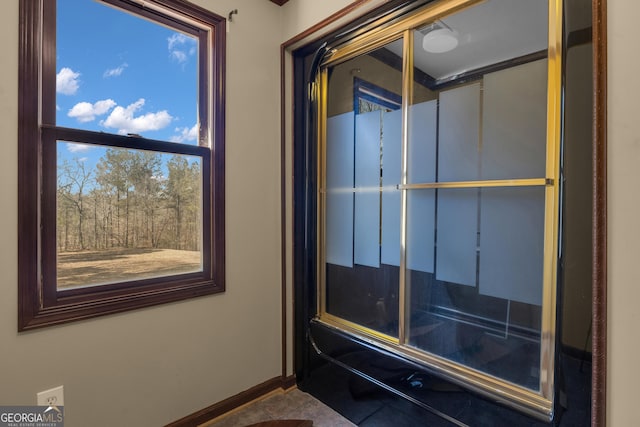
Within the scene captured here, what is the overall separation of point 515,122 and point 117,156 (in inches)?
70.2

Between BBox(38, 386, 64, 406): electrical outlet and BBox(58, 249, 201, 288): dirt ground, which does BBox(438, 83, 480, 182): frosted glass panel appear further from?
BBox(38, 386, 64, 406): electrical outlet

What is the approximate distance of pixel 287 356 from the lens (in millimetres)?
2170

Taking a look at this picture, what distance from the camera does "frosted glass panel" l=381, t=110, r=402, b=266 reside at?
165cm

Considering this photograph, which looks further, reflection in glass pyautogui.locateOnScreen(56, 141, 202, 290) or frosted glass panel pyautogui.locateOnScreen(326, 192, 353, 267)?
frosted glass panel pyautogui.locateOnScreen(326, 192, 353, 267)

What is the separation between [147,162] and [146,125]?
191 millimetres

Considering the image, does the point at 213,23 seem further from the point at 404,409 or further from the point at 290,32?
the point at 404,409

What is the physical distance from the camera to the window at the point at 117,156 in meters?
1.33

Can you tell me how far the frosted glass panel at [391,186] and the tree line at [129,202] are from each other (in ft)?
3.43

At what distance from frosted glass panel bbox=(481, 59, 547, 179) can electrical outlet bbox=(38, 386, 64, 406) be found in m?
2.03

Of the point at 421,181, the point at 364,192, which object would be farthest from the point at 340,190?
the point at 421,181

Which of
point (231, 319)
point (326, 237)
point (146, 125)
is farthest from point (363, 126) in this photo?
point (231, 319)

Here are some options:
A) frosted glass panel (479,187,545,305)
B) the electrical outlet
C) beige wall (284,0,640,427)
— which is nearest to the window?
the electrical outlet

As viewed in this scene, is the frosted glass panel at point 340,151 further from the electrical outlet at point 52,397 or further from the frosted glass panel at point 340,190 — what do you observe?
the electrical outlet at point 52,397

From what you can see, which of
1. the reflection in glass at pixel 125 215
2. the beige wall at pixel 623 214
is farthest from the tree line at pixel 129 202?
the beige wall at pixel 623 214
